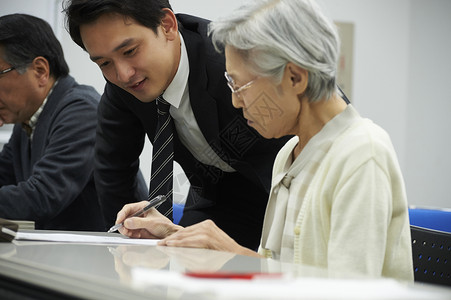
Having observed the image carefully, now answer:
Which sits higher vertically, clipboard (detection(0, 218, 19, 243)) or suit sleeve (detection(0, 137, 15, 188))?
clipboard (detection(0, 218, 19, 243))

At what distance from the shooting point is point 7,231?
3.90 feet

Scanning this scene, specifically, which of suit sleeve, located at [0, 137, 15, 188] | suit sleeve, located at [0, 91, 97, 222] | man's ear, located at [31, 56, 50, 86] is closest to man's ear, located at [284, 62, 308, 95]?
suit sleeve, located at [0, 91, 97, 222]

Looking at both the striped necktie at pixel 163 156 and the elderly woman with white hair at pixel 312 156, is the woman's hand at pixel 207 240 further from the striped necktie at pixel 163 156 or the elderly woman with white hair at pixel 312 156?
the striped necktie at pixel 163 156

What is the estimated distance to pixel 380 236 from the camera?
1.04m

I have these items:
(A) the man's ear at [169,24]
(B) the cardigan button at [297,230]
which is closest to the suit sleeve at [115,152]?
(A) the man's ear at [169,24]

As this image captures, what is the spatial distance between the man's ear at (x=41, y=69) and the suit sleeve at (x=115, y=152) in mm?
532

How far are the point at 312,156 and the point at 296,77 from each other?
158mm

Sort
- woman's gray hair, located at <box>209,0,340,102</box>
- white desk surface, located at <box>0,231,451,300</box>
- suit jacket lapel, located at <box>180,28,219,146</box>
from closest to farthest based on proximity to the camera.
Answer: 1. white desk surface, located at <box>0,231,451,300</box>
2. woman's gray hair, located at <box>209,0,340,102</box>
3. suit jacket lapel, located at <box>180,28,219,146</box>

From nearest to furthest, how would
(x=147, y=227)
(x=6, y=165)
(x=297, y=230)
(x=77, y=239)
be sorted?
(x=297, y=230) → (x=77, y=239) → (x=147, y=227) → (x=6, y=165)

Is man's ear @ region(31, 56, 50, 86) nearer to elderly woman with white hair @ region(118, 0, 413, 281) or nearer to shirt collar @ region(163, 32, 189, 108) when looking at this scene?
shirt collar @ region(163, 32, 189, 108)

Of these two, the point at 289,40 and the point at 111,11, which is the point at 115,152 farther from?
the point at 289,40

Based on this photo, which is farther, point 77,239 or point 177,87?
point 177,87

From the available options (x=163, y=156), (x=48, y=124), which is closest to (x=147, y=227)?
(x=163, y=156)

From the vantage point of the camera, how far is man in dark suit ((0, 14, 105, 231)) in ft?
7.47
